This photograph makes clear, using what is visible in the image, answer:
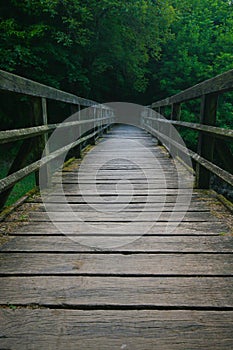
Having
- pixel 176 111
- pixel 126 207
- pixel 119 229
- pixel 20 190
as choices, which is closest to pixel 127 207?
pixel 126 207

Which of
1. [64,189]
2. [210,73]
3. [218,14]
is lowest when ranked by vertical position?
[64,189]

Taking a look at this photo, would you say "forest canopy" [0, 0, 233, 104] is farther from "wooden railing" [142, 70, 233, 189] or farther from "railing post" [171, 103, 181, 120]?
"wooden railing" [142, 70, 233, 189]

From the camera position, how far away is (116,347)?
3.52ft

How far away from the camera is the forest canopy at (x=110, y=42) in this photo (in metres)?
11.9

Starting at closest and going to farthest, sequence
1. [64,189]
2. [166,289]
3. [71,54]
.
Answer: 1. [166,289]
2. [64,189]
3. [71,54]

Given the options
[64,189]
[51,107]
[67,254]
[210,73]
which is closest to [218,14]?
[210,73]

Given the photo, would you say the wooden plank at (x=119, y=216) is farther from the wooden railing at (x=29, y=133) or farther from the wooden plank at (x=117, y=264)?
the wooden plank at (x=117, y=264)

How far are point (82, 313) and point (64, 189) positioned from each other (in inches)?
75.6

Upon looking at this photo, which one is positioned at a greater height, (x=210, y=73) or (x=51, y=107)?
(x=210, y=73)

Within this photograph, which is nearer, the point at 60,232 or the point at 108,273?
the point at 108,273

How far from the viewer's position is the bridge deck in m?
1.13

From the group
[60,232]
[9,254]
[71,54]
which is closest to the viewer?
[9,254]

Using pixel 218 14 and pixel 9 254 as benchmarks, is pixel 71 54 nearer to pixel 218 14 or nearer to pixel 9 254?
pixel 218 14

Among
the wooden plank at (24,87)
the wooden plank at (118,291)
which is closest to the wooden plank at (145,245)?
the wooden plank at (118,291)
